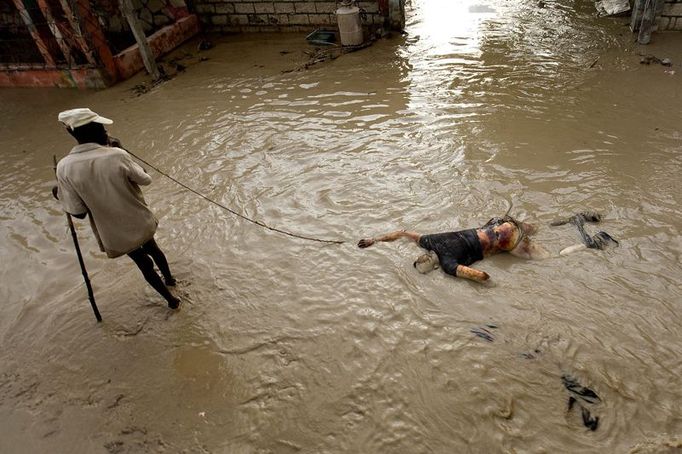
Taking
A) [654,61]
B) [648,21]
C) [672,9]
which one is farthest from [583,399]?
[672,9]

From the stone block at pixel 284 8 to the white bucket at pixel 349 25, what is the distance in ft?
6.28

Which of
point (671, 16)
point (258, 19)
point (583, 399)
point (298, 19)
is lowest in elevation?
point (583, 399)

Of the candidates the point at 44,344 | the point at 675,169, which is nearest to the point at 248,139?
the point at 44,344

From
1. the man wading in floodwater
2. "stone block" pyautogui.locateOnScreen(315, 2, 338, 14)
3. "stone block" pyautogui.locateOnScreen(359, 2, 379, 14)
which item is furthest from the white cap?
"stone block" pyautogui.locateOnScreen(315, 2, 338, 14)

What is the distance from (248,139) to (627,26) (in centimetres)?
855

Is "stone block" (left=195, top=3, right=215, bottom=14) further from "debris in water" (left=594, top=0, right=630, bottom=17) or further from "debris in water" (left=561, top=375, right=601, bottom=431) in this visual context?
"debris in water" (left=561, top=375, right=601, bottom=431)

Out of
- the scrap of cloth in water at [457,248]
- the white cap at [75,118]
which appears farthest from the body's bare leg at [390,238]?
the white cap at [75,118]

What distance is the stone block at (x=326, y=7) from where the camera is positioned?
35.3 ft

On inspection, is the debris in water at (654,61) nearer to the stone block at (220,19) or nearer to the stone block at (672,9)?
the stone block at (672,9)

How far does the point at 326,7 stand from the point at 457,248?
29.6 feet

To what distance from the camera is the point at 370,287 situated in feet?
13.7

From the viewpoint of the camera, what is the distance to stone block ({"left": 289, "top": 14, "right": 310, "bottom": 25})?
438 inches

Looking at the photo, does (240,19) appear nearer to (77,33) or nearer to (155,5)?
(155,5)

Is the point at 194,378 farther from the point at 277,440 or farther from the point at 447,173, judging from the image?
the point at 447,173
